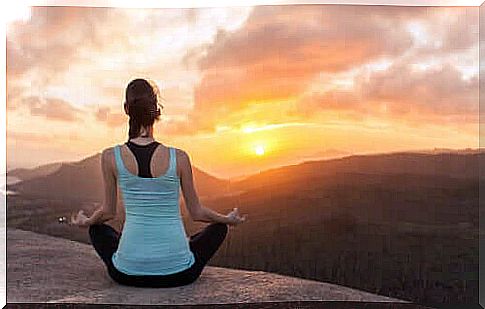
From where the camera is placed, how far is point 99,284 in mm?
5766

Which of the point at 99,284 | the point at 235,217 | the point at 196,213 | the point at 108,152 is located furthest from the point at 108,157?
the point at 235,217

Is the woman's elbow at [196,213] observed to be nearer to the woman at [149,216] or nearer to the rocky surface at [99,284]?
the woman at [149,216]

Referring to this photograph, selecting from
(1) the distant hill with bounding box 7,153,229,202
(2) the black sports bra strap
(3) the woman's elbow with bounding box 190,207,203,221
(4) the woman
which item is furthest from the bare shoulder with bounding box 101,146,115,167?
(3) the woman's elbow with bounding box 190,207,203,221

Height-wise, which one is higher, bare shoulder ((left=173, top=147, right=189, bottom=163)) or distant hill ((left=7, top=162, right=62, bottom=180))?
bare shoulder ((left=173, top=147, right=189, bottom=163))

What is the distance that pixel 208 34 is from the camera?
6.18 metres

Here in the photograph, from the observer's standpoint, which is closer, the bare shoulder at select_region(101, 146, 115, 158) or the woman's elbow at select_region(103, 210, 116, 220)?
the bare shoulder at select_region(101, 146, 115, 158)

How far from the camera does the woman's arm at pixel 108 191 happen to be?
19.1ft

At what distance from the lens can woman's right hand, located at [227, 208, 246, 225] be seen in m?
6.04

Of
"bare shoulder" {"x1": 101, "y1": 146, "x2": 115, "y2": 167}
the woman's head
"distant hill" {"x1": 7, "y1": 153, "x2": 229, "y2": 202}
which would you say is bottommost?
"distant hill" {"x1": 7, "y1": 153, "x2": 229, "y2": 202}

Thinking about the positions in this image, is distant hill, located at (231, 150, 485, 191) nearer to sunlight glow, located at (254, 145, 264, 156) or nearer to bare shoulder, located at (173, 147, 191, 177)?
sunlight glow, located at (254, 145, 264, 156)

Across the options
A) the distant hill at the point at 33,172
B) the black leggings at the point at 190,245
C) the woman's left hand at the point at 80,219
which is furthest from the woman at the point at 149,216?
the distant hill at the point at 33,172

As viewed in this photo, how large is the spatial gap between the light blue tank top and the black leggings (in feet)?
0.12

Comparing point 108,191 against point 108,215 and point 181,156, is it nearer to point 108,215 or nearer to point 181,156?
point 108,215

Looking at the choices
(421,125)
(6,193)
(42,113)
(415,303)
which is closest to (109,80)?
(42,113)
